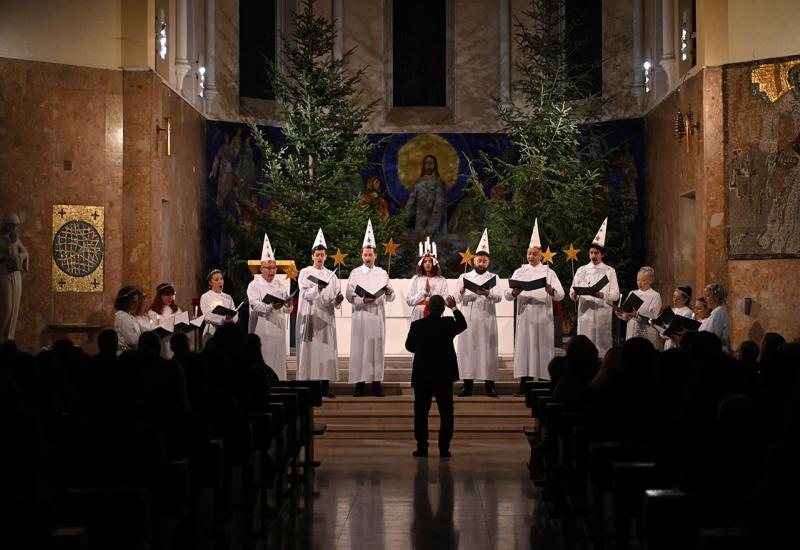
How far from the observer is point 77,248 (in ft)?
51.4

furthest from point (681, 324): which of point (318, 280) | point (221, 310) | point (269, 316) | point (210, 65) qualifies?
point (210, 65)

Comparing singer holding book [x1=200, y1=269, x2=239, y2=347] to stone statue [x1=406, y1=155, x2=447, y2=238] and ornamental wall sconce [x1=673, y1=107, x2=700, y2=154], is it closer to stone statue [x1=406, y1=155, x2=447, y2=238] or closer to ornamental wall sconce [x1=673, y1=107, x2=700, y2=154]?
ornamental wall sconce [x1=673, y1=107, x2=700, y2=154]

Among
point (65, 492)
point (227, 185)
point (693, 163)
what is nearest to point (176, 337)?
point (65, 492)

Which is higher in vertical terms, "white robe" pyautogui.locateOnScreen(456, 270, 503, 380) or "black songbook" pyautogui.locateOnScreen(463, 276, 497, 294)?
"black songbook" pyautogui.locateOnScreen(463, 276, 497, 294)

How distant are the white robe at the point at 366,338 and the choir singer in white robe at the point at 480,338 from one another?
0.97 m

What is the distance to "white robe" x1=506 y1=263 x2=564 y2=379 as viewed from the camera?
49.8ft

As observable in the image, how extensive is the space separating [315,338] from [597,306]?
349 cm

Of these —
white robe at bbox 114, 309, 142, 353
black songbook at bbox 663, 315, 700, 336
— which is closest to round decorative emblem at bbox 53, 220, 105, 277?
white robe at bbox 114, 309, 142, 353

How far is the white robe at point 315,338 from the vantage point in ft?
49.6

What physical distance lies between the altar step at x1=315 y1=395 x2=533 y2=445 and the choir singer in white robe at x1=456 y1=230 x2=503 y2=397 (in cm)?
46

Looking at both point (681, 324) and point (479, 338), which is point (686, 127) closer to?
point (479, 338)

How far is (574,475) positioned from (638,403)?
3.20 ft

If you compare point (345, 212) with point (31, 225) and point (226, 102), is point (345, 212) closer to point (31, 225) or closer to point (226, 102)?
point (226, 102)

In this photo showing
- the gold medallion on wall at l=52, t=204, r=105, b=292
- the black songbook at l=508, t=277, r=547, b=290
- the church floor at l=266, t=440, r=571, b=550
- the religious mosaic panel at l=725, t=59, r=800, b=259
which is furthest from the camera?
the gold medallion on wall at l=52, t=204, r=105, b=292
